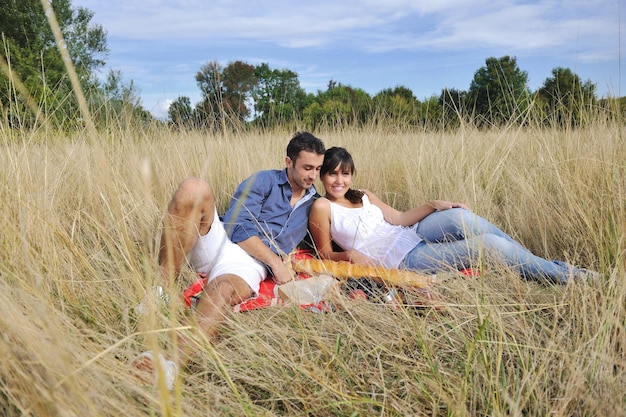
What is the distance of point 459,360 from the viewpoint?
156 cm

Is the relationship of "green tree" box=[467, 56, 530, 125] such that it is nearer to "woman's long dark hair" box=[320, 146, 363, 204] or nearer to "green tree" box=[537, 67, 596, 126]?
"green tree" box=[537, 67, 596, 126]

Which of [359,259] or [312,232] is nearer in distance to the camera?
[359,259]

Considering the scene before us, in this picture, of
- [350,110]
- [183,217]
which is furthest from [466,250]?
[350,110]

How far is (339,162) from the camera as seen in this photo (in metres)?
3.03

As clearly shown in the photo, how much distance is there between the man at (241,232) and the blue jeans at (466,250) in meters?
0.78

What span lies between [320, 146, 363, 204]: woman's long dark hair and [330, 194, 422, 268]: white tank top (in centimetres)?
9

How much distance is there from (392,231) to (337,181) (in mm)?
500

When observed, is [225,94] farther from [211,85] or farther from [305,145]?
[305,145]

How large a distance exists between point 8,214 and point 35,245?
0.17 meters

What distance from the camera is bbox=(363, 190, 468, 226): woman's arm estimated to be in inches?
117

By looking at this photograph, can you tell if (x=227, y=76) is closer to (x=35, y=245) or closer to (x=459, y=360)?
(x=35, y=245)

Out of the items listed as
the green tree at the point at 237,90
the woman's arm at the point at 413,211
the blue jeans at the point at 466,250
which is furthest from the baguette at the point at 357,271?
the green tree at the point at 237,90

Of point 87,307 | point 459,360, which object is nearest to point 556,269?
point 459,360

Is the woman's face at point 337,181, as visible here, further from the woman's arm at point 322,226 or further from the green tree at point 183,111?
the green tree at point 183,111
